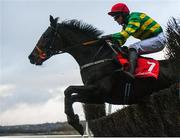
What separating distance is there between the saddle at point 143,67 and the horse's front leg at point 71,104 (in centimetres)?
59

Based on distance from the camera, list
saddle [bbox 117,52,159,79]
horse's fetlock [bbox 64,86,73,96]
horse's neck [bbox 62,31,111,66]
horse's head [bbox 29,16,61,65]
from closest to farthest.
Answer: horse's fetlock [bbox 64,86,73,96]
saddle [bbox 117,52,159,79]
horse's neck [bbox 62,31,111,66]
horse's head [bbox 29,16,61,65]

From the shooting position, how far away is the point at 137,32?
852 cm

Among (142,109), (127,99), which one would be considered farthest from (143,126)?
(127,99)

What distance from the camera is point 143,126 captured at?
10.1 meters

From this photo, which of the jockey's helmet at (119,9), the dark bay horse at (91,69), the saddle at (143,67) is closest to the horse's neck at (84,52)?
the dark bay horse at (91,69)

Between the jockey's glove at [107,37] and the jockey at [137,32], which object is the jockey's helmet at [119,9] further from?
the jockey's glove at [107,37]

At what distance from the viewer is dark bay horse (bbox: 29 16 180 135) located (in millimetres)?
8312

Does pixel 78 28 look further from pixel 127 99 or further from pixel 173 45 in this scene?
pixel 173 45

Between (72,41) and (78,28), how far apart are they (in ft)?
0.88

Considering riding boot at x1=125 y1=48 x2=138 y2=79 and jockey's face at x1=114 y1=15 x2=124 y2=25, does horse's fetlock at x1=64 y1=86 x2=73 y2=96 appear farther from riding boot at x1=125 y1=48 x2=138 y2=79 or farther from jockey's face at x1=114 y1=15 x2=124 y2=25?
jockey's face at x1=114 y1=15 x2=124 y2=25

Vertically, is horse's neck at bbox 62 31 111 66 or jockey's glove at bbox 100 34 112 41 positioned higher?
jockey's glove at bbox 100 34 112 41

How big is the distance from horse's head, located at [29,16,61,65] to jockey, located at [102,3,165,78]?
763mm

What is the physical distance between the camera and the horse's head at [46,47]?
8.80 meters

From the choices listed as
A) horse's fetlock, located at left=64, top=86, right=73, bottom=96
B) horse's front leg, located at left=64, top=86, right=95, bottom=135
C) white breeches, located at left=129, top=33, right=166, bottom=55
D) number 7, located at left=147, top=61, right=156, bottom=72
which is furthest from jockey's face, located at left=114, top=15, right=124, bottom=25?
horse's fetlock, located at left=64, top=86, right=73, bottom=96
